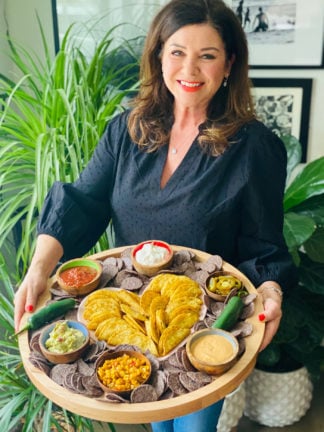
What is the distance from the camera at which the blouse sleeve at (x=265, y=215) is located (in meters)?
1.39

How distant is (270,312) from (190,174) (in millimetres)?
448

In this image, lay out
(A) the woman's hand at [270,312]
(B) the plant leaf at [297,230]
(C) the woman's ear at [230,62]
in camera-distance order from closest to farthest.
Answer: (A) the woman's hand at [270,312] < (C) the woman's ear at [230,62] < (B) the plant leaf at [297,230]

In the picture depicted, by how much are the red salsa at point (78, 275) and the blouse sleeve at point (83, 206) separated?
0.13 m

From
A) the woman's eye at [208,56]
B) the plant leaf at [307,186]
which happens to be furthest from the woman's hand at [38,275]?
the plant leaf at [307,186]

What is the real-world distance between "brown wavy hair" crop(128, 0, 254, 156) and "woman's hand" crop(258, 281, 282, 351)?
408 millimetres

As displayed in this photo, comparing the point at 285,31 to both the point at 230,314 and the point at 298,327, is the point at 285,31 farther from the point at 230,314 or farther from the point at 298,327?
the point at 230,314

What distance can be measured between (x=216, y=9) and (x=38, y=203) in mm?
936

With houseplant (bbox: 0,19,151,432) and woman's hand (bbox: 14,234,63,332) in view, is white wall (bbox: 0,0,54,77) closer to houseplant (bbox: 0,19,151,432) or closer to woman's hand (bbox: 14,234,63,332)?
houseplant (bbox: 0,19,151,432)

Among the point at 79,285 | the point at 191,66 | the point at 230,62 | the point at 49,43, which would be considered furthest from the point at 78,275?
the point at 49,43

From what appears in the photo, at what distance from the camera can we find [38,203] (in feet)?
6.09

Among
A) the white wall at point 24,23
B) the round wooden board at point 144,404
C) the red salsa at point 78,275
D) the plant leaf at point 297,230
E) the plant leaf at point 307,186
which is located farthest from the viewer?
the white wall at point 24,23

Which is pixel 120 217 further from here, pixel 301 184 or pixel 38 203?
pixel 301 184

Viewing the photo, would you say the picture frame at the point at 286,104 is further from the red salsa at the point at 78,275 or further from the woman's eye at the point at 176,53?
the red salsa at the point at 78,275

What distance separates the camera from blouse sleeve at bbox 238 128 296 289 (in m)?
1.39
